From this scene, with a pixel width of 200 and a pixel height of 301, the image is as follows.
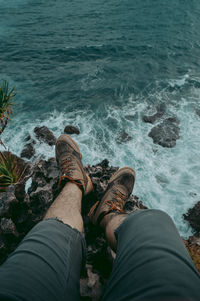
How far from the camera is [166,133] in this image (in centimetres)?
845

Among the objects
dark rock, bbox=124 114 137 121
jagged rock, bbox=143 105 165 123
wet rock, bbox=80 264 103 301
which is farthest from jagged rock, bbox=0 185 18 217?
jagged rock, bbox=143 105 165 123

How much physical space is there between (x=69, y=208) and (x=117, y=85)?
375 inches

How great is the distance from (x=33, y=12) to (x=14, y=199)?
Result: 2870 cm

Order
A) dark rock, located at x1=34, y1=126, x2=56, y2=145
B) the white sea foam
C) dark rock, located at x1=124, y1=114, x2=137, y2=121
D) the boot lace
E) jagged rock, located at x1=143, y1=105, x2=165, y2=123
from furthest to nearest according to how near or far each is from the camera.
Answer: dark rock, located at x1=124, y1=114, x2=137, y2=121 → jagged rock, located at x1=143, y1=105, x2=165, y2=123 → dark rock, located at x1=34, y1=126, x2=56, y2=145 → the white sea foam → the boot lace

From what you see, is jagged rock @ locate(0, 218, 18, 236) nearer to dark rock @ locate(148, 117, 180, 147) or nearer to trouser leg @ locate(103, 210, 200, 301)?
trouser leg @ locate(103, 210, 200, 301)

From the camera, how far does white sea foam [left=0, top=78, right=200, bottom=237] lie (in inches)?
250

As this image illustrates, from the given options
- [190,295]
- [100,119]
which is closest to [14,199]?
[190,295]

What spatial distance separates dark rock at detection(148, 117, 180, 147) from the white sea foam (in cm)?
20

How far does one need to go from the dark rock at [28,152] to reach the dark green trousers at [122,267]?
18.1 feet

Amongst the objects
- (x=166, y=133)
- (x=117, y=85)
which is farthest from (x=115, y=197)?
(x=117, y=85)

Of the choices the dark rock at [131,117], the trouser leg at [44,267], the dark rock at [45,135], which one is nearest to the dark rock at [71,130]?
the dark rock at [45,135]

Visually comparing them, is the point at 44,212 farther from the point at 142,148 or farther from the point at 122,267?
the point at 142,148

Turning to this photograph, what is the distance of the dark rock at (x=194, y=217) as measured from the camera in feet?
17.5

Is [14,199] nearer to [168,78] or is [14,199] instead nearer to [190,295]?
[190,295]
